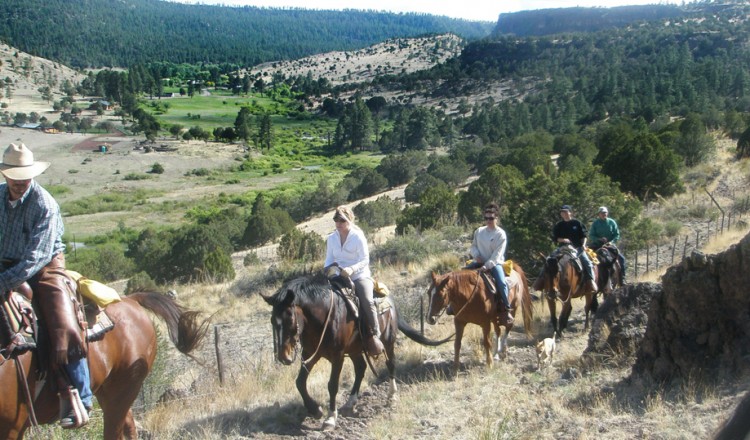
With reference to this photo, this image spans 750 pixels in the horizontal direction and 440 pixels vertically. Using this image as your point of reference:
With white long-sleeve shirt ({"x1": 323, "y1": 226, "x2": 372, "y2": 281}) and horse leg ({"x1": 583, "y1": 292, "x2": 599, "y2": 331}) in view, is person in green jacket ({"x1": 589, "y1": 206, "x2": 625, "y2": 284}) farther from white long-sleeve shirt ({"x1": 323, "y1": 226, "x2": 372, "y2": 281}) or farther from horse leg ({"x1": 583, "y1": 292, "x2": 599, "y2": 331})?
white long-sleeve shirt ({"x1": 323, "y1": 226, "x2": 372, "y2": 281})

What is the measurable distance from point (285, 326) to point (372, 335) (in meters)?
1.32

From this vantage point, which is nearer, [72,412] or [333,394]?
[72,412]

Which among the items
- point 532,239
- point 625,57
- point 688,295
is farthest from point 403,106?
point 688,295

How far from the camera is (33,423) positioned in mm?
4668

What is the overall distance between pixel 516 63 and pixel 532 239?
4853 inches

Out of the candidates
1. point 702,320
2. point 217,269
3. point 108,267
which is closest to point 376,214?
point 108,267

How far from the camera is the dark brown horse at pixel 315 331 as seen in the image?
6.05 m

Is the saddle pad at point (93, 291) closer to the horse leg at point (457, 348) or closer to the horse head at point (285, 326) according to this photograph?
the horse head at point (285, 326)

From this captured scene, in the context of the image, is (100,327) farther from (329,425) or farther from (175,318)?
(329,425)

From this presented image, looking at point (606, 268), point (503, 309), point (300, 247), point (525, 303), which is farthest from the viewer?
point (300, 247)

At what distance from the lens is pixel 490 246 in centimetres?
877

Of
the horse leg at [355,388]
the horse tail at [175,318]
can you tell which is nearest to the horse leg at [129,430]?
the horse tail at [175,318]

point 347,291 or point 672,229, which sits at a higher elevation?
point 347,291

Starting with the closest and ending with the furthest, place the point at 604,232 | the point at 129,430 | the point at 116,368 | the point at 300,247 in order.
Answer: the point at 116,368 < the point at 129,430 < the point at 604,232 < the point at 300,247
